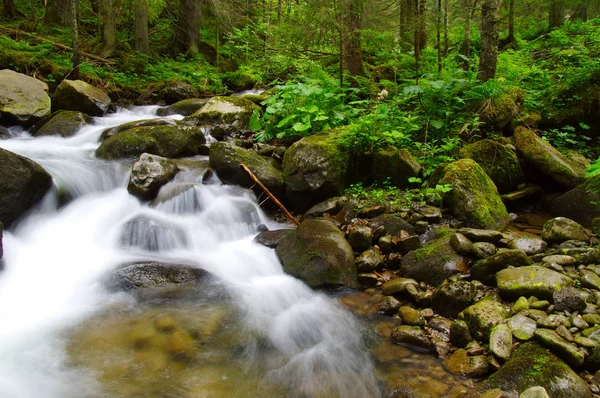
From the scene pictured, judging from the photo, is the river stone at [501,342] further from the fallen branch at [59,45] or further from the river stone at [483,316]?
the fallen branch at [59,45]

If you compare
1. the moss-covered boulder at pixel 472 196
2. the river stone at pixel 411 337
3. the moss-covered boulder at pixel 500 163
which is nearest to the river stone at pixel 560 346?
the river stone at pixel 411 337

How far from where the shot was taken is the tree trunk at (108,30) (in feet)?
43.3

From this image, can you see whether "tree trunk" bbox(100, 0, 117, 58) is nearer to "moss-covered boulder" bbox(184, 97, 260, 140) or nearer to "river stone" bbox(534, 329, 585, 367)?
"moss-covered boulder" bbox(184, 97, 260, 140)

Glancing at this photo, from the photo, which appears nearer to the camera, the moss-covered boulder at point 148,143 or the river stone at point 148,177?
the river stone at point 148,177

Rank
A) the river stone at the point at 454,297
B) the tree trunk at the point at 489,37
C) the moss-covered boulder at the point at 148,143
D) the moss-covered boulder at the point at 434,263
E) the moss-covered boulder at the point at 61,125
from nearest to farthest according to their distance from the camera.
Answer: the river stone at the point at 454,297
the moss-covered boulder at the point at 434,263
the tree trunk at the point at 489,37
the moss-covered boulder at the point at 148,143
the moss-covered boulder at the point at 61,125

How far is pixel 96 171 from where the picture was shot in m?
7.23

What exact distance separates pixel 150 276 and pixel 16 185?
251cm

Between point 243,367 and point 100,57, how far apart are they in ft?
43.3

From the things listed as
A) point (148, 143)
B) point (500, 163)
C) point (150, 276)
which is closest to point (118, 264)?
point (150, 276)

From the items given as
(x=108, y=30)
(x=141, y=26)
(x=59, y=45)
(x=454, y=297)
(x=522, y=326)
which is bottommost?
(x=454, y=297)

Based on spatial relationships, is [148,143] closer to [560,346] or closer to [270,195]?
[270,195]

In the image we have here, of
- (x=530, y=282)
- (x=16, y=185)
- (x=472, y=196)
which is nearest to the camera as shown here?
(x=530, y=282)

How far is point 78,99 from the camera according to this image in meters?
9.95

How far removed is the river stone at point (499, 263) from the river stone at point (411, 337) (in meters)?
1.00
